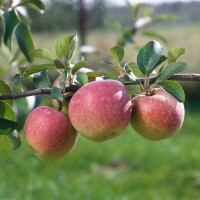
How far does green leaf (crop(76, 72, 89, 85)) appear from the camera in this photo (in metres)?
0.68

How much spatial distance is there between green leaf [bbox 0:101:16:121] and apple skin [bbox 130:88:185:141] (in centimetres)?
18

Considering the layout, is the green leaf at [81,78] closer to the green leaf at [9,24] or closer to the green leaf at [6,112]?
the green leaf at [6,112]

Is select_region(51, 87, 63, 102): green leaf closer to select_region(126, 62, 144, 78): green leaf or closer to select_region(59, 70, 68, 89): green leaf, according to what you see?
select_region(59, 70, 68, 89): green leaf

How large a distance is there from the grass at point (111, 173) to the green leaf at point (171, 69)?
1867mm

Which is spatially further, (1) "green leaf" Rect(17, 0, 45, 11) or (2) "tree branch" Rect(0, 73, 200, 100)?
(1) "green leaf" Rect(17, 0, 45, 11)

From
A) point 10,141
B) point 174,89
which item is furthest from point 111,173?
point 174,89

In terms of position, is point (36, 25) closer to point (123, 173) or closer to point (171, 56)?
point (123, 173)

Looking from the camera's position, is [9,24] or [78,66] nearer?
[78,66]

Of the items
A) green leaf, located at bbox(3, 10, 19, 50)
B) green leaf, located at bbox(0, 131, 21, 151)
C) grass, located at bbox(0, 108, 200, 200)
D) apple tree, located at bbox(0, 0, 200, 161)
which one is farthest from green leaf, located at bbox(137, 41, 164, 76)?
grass, located at bbox(0, 108, 200, 200)

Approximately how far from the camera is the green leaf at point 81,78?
675 millimetres

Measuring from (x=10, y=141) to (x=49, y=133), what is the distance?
0.31 feet

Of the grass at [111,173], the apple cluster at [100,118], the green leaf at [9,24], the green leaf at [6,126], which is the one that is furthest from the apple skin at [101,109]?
the grass at [111,173]

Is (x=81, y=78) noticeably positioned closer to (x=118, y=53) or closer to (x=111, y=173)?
(x=118, y=53)

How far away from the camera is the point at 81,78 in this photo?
A: 680 mm
